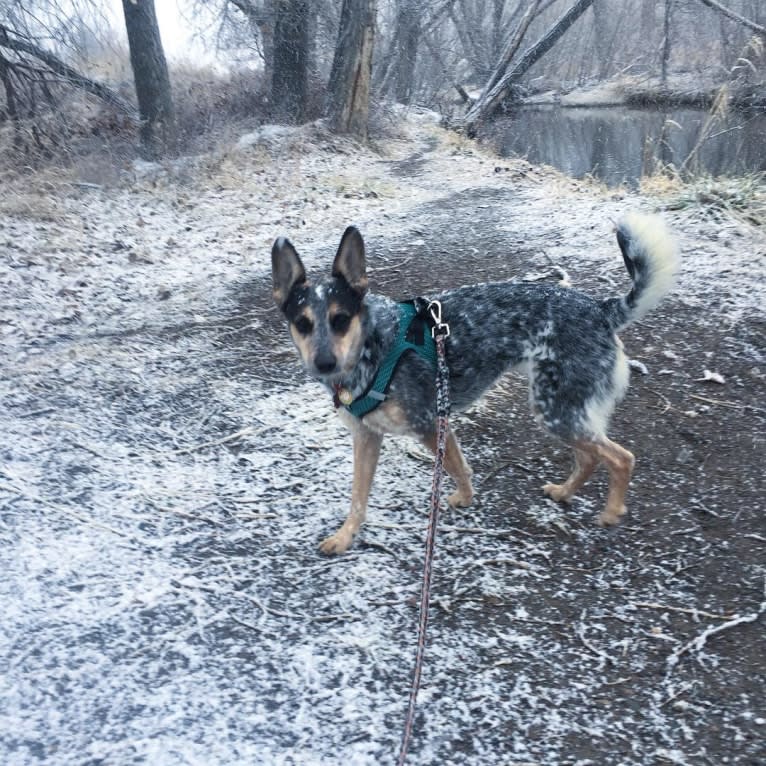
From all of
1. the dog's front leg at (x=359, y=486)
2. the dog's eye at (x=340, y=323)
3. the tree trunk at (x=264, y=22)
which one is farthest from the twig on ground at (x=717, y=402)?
the tree trunk at (x=264, y=22)

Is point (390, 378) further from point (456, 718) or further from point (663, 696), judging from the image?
point (663, 696)

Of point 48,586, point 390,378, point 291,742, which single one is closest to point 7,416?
point 48,586

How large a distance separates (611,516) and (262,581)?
1.93 meters

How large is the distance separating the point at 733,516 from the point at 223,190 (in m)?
8.91

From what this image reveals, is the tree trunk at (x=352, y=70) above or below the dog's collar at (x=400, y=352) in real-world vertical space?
above

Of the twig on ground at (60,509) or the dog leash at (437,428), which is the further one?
the twig on ground at (60,509)

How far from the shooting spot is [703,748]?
2.57 m

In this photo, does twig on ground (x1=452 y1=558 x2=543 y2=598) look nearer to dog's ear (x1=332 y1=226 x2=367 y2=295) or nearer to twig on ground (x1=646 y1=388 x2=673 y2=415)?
dog's ear (x1=332 y1=226 x2=367 y2=295)

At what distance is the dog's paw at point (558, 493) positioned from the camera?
4.05 meters

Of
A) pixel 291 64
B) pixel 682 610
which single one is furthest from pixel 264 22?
pixel 682 610

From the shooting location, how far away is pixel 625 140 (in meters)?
17.4

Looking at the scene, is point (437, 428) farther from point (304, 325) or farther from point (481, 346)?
point (304, 325)

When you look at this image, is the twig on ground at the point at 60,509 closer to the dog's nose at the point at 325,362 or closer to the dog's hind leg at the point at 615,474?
the dog's nose at the point at 325,362

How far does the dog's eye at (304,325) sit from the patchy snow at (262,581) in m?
1.18
